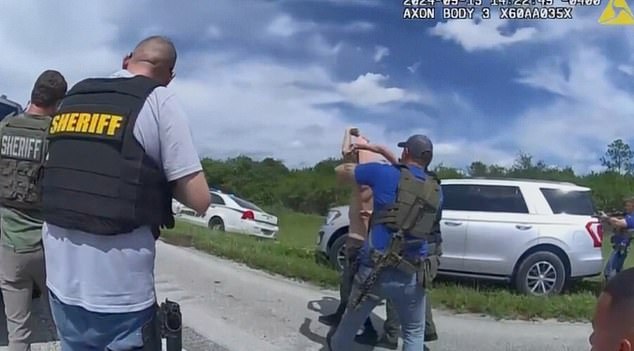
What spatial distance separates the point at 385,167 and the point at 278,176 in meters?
17.2

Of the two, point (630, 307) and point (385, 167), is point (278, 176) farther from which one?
point (630, 307)

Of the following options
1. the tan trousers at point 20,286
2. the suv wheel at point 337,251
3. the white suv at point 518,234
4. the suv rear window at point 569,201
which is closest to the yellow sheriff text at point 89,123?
the tan trousers at point 20,286

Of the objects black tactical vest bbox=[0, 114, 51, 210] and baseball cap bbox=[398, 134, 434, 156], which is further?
baseball cap bbox=[398, 134, 434, 156]

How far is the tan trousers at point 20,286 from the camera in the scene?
359cm

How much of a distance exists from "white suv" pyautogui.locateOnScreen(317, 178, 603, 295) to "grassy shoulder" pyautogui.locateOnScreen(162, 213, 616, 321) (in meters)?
0.28

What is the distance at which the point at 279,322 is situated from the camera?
20.1 ft

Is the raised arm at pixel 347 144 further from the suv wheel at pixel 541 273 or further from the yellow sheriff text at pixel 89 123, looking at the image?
the suv wheel at pixel 541 273

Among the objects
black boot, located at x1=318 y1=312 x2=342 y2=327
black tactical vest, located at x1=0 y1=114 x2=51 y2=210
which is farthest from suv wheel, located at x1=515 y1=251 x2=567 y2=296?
black tactical vest, located at x1=0 y1=114 x2=51 y2=210

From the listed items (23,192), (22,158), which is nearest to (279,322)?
(23,192)

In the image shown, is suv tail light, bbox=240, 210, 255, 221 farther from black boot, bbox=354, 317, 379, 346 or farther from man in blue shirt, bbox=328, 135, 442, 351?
man in blue shirt, bbox=328, 135, 442, 351

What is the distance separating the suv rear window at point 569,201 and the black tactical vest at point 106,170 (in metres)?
7.70

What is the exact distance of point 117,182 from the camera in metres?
2.20

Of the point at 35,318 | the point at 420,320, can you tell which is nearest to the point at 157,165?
the point at 420,320

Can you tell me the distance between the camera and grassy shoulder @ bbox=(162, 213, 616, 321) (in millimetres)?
6900
